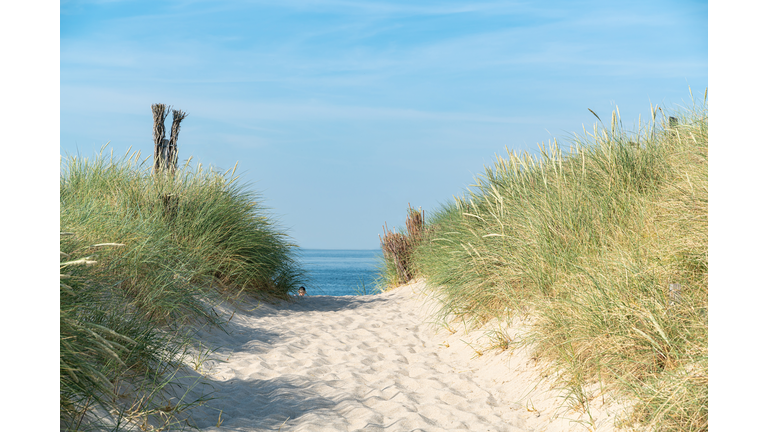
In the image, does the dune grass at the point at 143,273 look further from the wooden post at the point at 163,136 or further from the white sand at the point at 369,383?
the wooden post at the point at 163,136

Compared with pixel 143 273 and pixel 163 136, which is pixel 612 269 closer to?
pixel 143 273

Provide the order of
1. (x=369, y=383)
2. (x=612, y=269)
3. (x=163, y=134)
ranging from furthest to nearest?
1. (x=163, y=134)
2. (x=369, y=383)
3. (x=612, y=269)

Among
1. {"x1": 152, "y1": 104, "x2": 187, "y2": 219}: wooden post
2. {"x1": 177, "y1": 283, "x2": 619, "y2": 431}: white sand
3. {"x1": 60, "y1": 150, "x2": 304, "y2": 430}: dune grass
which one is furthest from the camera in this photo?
{"x1": 152, "y1": 104, "x2": 187, "y2": 219}: wooden post

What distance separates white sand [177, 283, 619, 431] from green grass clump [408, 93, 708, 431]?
1.01 feet

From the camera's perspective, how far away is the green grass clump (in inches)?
114

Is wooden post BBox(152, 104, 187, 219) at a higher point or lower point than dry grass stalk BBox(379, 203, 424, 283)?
higher

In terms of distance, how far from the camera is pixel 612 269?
3678 millimetres

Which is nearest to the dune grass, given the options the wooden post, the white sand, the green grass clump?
the white sand

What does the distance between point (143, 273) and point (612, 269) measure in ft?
12.8

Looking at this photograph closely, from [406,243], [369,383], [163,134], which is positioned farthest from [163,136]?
Result: [369,383]

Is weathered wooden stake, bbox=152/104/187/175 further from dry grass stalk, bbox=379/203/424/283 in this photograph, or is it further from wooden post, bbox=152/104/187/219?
dry grass stalk, bbox=379/203/424/283

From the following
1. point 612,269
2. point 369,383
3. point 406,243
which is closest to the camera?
point 612,269

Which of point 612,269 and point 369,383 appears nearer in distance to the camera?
point 612,269

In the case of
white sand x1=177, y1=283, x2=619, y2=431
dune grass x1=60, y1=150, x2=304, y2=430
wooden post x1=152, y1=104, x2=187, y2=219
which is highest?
wooden post x1=152, y1=104, x2=187, y2=219
